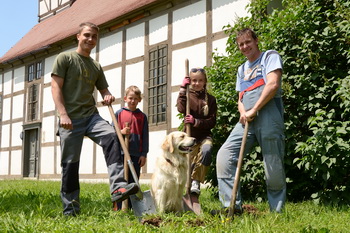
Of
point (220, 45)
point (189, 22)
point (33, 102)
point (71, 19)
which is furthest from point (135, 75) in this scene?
point (33, 102)

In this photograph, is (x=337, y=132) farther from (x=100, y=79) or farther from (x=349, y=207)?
(x=100, y=79)

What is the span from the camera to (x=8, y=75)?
20.9m

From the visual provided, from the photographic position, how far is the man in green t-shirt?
4641 millimetres

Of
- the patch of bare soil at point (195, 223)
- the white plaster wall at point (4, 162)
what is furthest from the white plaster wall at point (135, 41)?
the patch of bare soil at point (195, 223)

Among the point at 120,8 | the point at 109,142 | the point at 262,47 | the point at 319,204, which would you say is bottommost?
the point at 319,204

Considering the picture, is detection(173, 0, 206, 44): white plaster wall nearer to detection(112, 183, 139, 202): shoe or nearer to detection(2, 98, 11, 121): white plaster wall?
detection(112, 183, 139, 202): shoe

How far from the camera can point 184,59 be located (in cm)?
1222

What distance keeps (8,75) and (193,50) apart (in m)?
12.2

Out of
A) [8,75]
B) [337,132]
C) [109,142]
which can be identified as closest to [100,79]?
[109,142]

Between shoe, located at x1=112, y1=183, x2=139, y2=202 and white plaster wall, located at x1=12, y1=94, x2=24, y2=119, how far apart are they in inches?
650

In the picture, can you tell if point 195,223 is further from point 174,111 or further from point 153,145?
point 153,145

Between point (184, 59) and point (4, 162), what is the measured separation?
39.8ft

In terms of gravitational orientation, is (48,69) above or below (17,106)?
above

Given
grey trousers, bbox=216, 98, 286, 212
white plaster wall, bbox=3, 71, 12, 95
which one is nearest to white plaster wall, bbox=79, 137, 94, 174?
white plaster wall, bbox=3, 71, 12, 95
